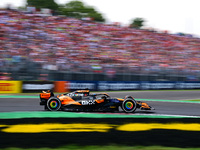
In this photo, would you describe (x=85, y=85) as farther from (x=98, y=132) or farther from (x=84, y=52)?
(x=98, y=132)

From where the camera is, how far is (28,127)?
6.70 metres

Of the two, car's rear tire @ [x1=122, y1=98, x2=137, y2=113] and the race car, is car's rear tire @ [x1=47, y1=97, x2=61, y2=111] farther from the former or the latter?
car's rear tire @ [x1=122, y1=98, x2=137, y2=113]

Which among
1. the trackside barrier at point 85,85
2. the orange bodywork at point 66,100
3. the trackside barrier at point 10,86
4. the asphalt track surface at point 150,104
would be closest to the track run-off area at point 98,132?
the orange bodywork at point 66,100

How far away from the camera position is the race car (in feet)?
30.3

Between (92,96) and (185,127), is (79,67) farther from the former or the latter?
(185,127)

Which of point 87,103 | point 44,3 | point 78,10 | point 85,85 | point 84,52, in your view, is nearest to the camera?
point 87,103

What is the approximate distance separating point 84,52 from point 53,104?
11.5 meters

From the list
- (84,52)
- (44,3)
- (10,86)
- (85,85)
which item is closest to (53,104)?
(10,86)

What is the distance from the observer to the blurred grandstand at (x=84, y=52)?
17.3m

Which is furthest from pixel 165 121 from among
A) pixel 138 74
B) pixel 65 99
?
pixel 138 74

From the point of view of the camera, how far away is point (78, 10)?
175 ft

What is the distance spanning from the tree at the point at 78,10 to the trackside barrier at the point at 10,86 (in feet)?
116

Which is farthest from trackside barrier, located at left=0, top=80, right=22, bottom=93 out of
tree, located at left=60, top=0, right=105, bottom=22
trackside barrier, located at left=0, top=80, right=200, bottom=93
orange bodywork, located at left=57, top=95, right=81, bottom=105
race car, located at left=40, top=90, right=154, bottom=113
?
tree, located at left=60, top=0, right=105, bottom=22

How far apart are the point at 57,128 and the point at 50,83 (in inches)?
428
